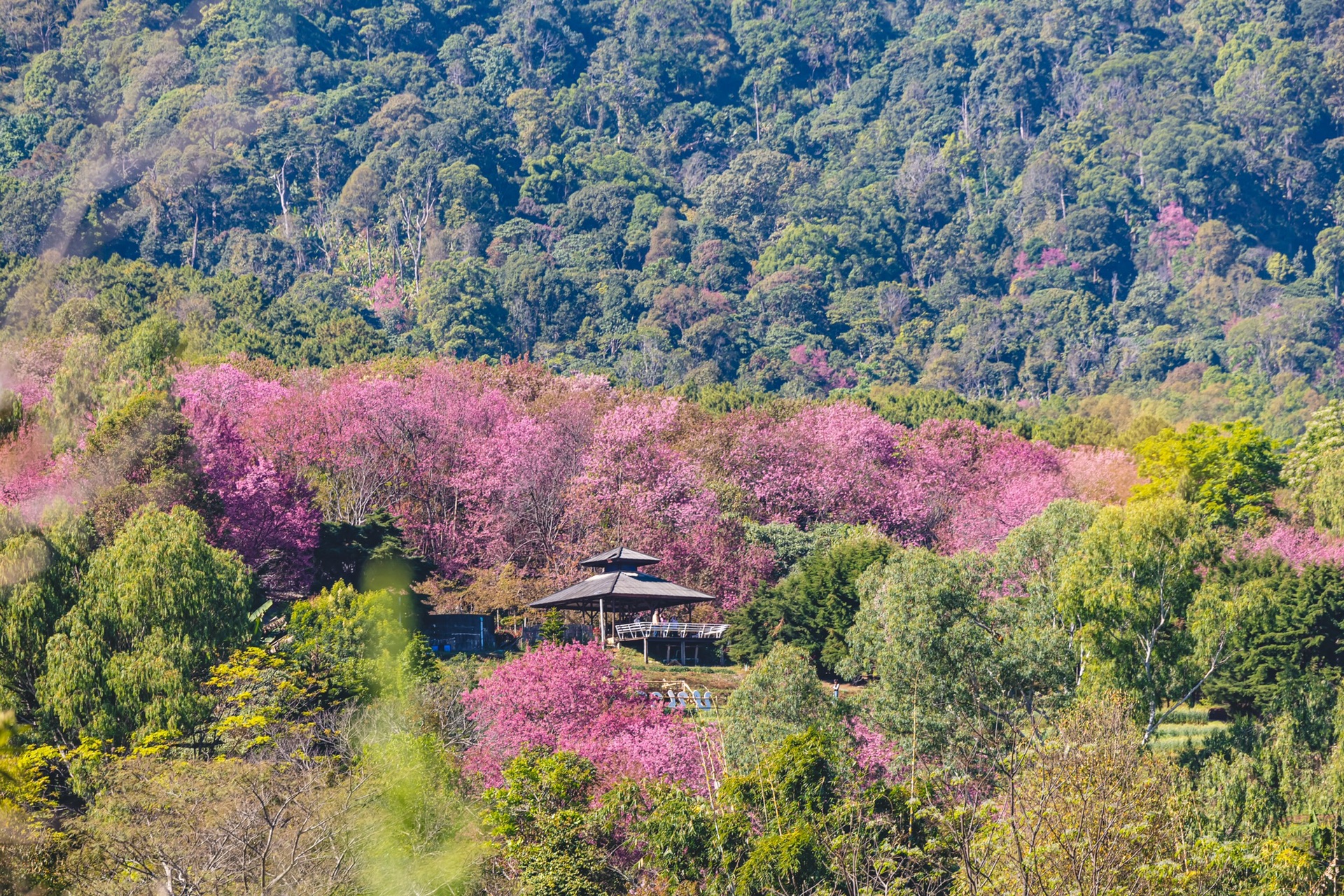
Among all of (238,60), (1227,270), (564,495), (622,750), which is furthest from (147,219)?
(622,750)

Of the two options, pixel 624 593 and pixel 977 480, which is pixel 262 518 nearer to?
pixel 624 593

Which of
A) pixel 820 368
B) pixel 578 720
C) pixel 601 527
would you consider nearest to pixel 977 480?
pixel 601 527

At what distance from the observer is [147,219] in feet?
376

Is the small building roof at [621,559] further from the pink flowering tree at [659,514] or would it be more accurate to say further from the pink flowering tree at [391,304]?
the pink flowering tree at [391,304]

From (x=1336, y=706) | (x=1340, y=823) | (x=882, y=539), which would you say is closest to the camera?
(x=1340, y=823)

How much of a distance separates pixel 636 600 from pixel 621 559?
4.73 ft

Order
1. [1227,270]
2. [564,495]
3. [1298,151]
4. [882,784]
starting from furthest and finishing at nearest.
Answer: [1298,151]
[1227,270]
[564,495]
[882,784]

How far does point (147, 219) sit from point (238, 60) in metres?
24.8

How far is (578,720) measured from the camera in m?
25.9

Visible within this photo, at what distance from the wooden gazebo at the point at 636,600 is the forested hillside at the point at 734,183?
130ft

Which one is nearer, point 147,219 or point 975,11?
point 147,219

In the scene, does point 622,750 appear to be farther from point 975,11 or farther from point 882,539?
point 975,11

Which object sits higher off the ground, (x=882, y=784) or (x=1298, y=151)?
(x=882, y=784)

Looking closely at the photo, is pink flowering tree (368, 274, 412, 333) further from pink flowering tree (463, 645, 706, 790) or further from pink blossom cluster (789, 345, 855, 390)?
pink flowering tree (463, 645, 706, 790)
